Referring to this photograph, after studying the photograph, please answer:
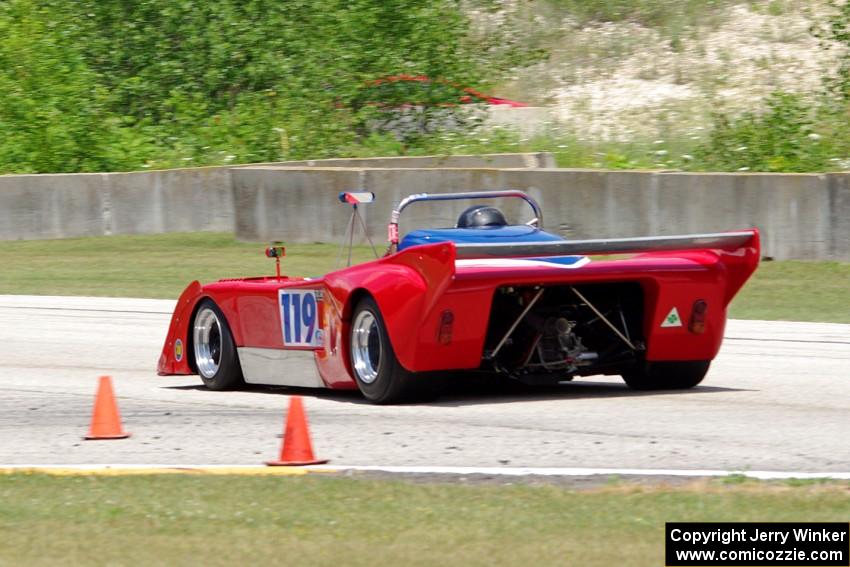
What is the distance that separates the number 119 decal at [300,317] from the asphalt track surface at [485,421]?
41cm

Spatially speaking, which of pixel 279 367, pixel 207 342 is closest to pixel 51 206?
pixel 207 342

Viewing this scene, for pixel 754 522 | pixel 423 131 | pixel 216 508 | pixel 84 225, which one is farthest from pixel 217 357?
pixel 423 131

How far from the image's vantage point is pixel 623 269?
9195 millimetres

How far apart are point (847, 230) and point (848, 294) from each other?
5.45 feet

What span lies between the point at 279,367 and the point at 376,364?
1179 mm

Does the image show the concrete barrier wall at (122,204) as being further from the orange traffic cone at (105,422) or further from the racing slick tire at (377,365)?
the orange traffic cone at (105,422)

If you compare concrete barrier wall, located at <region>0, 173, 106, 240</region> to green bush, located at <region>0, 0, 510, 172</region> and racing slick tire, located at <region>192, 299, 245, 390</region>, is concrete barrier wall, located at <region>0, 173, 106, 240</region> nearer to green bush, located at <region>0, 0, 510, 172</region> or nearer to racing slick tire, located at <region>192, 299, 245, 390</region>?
green bush, located at <region>0, 0, 510, 172</region>

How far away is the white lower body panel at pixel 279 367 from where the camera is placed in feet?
32.9

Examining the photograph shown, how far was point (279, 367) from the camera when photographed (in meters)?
10.3

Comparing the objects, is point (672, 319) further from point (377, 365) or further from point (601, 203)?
point (601, 203)

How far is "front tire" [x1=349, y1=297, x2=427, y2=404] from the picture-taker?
905 centimetres

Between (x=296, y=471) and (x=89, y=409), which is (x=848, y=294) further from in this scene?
(x=296, y=471)

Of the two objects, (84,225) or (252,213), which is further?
(84,225)

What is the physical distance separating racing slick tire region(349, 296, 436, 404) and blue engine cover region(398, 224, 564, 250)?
2.36ft
